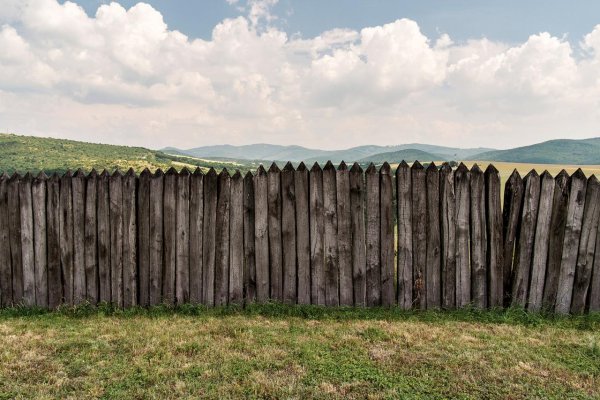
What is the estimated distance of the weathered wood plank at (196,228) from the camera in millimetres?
6590

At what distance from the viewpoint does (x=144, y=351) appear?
16.3 ft

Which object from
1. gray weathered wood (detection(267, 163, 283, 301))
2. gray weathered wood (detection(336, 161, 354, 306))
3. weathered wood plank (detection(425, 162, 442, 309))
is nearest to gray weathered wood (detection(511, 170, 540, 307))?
weathered wood plank (detection(425, 162, 442, 309))

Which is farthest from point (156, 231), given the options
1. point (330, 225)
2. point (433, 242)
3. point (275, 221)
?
point (433, 242)

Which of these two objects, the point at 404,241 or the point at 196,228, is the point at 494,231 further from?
the point at 196,228

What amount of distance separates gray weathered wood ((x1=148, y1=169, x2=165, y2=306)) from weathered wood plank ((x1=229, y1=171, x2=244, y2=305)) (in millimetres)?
1120

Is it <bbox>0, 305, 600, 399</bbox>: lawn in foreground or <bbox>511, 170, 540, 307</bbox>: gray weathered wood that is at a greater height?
<bbox>511, 170, 540, 307</bbox>: gray weathered wood

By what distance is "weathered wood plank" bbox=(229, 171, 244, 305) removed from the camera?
6.60m

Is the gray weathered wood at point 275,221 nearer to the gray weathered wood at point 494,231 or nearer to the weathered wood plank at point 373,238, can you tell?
the weathered wood plank at point 373,238

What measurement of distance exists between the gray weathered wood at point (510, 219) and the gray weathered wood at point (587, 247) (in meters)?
0.93

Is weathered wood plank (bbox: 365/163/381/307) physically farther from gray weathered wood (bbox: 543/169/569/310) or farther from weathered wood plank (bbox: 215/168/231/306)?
gray weathered wood (bbox: 543/169/569/310)

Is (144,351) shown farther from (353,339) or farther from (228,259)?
(353,339)

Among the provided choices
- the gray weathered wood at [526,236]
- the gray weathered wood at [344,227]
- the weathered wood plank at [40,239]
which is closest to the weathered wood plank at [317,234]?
the gray weathered wood at [344,227]

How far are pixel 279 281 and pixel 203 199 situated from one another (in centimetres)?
178

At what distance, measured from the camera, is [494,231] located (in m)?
6.42
